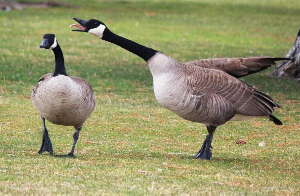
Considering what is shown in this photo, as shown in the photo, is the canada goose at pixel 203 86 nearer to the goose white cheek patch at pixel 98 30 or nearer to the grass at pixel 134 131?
the goose white cheek patch at pixel 98 30

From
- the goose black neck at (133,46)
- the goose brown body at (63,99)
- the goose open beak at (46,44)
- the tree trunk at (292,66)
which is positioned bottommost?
the tree trunk at (292,66)

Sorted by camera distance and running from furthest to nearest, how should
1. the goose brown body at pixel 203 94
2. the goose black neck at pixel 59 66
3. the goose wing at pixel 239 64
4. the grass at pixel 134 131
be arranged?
the goose wing at pixel 239 64, the goose black neck at pixel 59 66, the goose brown body at pixel 203 94, the grass at pixel 134 131

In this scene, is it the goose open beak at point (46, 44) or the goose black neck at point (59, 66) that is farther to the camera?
the goose open beak at point (46, 44)

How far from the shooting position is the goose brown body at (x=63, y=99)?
27.9 feet

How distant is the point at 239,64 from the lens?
31.5 feet

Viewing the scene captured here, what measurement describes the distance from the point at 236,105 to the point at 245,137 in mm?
2533

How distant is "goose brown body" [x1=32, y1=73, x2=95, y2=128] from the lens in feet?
27.9

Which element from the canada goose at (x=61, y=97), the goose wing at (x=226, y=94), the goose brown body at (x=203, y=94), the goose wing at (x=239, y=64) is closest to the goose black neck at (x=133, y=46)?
the goose brown body at (x=203, y=94)

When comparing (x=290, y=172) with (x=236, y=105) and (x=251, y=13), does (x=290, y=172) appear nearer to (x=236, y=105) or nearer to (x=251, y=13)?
(x=236, y=105)

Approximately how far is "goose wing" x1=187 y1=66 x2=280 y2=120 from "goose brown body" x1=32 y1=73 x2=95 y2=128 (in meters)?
1.31

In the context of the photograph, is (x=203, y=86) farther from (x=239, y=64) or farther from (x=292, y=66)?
(x=292, y=66)

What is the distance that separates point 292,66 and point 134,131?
7.79m

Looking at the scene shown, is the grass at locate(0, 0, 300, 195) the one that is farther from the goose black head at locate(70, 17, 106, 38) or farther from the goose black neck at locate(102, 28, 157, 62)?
the goose black head at locate(70, 17, 106, 38)

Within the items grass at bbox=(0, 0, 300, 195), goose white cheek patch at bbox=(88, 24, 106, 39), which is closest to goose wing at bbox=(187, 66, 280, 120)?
grass at bbox=(0, 0, 300, 195)
